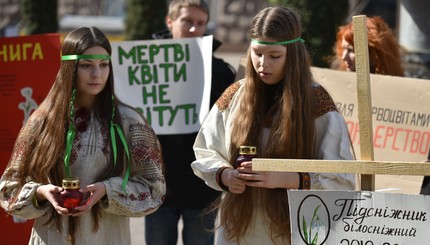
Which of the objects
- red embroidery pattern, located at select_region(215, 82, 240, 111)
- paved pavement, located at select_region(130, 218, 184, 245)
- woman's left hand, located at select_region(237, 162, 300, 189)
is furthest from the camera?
paved pavement, located at select_region(130, 218, 184, 245)

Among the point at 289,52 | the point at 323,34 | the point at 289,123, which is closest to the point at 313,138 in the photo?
the point at 289,123

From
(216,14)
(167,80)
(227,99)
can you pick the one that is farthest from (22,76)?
(216,14)

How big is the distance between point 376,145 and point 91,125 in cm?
187

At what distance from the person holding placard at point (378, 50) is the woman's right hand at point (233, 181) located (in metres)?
1.82

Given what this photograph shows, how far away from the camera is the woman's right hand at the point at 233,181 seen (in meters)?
3.63

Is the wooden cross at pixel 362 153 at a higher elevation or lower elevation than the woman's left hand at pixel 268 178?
higher

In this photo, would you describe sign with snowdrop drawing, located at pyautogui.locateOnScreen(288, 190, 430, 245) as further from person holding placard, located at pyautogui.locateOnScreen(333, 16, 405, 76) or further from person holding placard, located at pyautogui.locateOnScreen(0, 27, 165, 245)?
person holding placard, located at pyautogui.locateOnScreen(333, 16, 405, 76)

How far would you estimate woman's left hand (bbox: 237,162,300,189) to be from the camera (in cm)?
356

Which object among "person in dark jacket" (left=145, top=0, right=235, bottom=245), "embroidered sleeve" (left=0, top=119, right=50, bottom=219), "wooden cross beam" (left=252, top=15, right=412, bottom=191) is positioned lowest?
"person in dark jacket" (left=145, top=0, right=235, bottom=245)

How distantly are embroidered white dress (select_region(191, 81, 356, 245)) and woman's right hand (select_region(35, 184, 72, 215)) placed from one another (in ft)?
1.91

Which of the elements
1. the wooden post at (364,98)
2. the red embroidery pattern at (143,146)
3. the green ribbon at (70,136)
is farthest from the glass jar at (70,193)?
the wooden post at (364,98)

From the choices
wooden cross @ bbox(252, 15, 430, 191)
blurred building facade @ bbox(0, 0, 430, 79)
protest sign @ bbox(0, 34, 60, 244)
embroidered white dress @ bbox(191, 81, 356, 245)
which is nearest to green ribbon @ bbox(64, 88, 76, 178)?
embroidered white dress @ bbox(191, 81, 356, 245)

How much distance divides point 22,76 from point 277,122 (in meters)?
2.00

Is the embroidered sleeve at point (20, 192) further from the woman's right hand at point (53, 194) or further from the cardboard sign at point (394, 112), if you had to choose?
the cardboard sign at point (394, 112)
